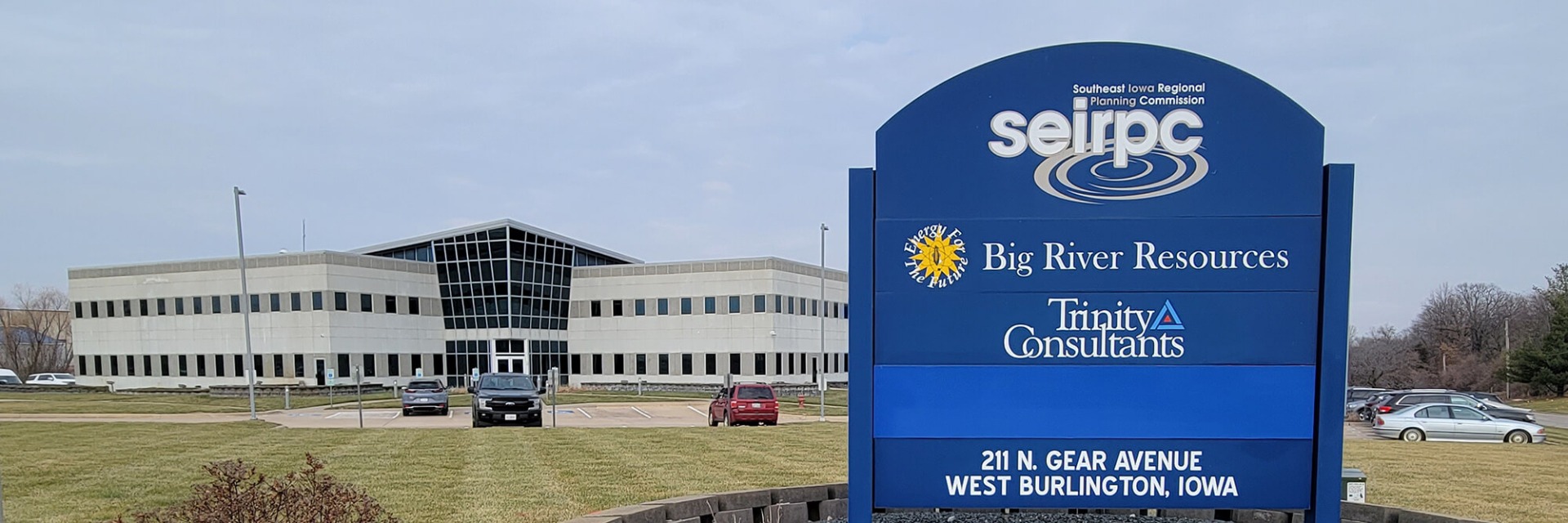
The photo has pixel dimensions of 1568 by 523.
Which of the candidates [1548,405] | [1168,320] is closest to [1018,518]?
[1168,320]

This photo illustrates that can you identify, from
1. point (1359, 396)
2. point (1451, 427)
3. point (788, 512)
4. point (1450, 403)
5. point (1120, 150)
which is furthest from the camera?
point (1359, 396)

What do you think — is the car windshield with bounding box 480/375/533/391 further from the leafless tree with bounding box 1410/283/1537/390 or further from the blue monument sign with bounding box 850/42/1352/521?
the leafless tree with bounding box 1410/283/1537/390

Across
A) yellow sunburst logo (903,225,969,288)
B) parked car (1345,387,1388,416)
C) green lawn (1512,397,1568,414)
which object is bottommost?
green lawn (1512,397,1568,414)

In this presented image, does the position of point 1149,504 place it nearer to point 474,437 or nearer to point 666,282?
point 474,437

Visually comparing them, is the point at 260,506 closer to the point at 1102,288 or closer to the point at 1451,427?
the point at 1102,288

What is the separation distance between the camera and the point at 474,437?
702 inches

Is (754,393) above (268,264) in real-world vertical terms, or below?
below

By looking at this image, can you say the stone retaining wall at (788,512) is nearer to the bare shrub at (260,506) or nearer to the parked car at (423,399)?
the bare shrub at (260,506)

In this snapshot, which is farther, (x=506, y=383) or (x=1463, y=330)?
(x=1463, y=330)

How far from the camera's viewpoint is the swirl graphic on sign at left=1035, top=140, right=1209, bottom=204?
4758 mm

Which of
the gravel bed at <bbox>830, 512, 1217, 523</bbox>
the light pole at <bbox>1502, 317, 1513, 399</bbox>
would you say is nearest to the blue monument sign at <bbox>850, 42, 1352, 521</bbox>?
the gravel bed at <bbox>830, 512, 1217, 523</bbox>

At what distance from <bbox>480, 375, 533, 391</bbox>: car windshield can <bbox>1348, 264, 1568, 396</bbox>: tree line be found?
50.6 metres

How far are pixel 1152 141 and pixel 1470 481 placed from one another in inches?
352

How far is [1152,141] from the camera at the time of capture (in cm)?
476
